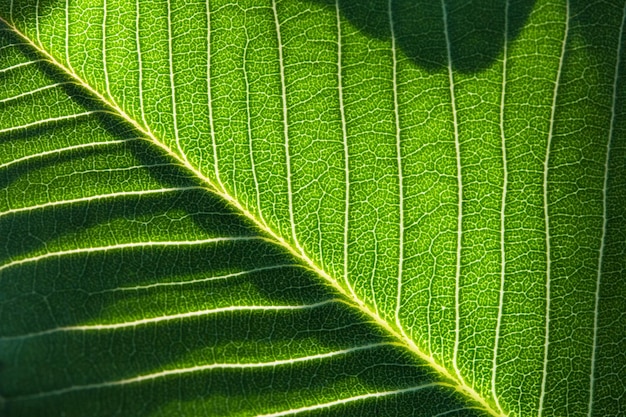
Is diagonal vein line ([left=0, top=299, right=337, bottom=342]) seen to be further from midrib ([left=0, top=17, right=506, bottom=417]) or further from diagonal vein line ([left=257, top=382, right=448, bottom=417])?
diagonal vein line ([left=257, top=382, right=448, bottom=417])

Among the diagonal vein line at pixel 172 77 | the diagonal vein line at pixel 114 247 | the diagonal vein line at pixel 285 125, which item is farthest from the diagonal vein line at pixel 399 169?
the diagonal vein line at pixel 172 77

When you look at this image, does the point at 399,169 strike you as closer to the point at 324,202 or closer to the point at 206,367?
the point at 324,202

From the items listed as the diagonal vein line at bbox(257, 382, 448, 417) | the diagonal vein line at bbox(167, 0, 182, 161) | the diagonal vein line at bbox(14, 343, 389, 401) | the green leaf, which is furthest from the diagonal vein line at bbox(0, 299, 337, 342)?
the diagonal vein line at bbox(167, 0, 182, 161)

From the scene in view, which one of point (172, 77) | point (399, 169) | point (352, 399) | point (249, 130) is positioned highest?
point (172, 77)

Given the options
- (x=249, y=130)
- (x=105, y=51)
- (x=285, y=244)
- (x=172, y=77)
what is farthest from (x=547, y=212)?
(x=105, y=51)

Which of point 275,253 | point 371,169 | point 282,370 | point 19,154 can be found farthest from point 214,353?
point 19,154

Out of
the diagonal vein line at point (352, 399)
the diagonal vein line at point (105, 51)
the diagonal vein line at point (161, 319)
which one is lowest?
the diagonal vein line at point (352, 399)

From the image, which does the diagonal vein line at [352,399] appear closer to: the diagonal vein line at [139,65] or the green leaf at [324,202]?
the green leaf at [324,202]
